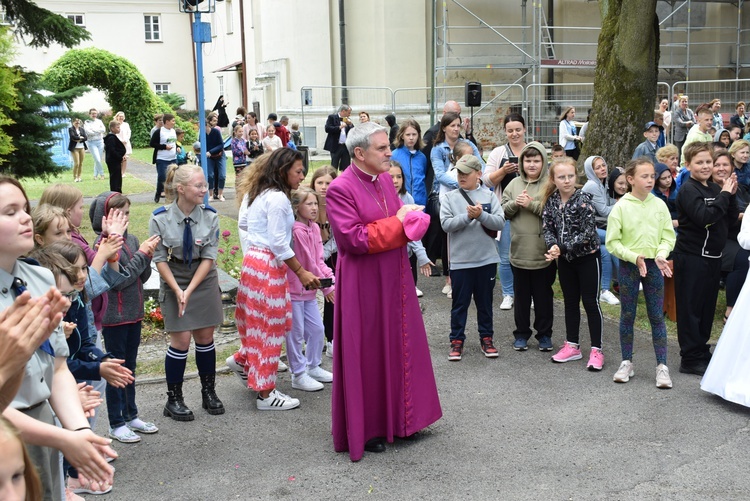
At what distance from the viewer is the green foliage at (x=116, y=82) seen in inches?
1446

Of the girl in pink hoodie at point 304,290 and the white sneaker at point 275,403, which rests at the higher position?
the girl in pink hoodie at point 304,290

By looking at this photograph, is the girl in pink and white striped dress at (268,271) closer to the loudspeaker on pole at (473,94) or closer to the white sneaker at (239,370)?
the white sneaker at (239,370)

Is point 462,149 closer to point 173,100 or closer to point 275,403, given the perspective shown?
point 275,403

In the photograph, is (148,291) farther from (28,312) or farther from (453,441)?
(28,312)

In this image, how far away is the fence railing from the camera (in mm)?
27094

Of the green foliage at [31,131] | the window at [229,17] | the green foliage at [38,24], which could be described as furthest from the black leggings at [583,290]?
the window at [229,17]

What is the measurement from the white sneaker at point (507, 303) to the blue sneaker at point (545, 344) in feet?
4.83

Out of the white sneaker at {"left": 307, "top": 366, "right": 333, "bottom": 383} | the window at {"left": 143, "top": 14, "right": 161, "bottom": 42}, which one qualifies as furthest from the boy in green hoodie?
the window at {"left": 143, "top": 14, "right": 161, "bottom": 42}

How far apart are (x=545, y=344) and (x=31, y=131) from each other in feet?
37.1

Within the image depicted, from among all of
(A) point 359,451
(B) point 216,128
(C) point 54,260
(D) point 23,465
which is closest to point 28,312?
(D) point 23,465

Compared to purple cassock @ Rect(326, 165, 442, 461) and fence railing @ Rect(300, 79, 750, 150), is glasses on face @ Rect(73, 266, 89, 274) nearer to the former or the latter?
purple cassock @ Rect(326, 165, 442, 461)

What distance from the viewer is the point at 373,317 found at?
5.49m

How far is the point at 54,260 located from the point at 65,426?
4.64ft

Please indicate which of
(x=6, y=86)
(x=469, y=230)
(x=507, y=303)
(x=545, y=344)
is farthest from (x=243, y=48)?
(x=545, y=344)
